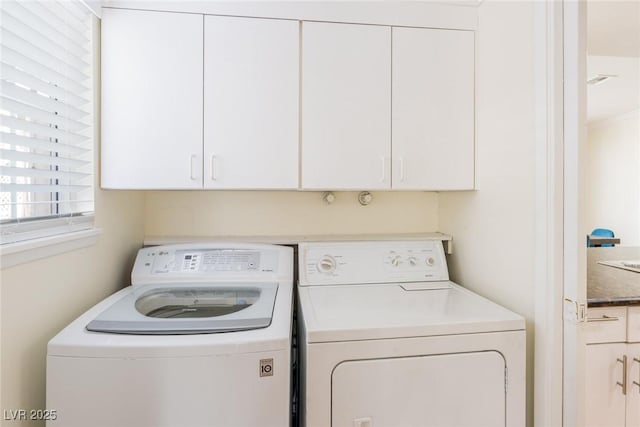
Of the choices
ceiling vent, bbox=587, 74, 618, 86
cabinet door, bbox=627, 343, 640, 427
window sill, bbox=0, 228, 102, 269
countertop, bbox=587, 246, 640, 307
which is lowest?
cabinet door, bbox=627, 343, 640, 427

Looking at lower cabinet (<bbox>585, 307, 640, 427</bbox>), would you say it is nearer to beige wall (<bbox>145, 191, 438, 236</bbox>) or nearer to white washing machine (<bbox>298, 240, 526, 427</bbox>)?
white washing machine (<bbox>298, 240, 526, 427</bbox>)

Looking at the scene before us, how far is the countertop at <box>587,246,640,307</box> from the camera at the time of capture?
125cm

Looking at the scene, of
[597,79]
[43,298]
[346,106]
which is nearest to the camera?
[43,298]

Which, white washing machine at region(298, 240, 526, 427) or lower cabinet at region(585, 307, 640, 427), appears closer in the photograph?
white washing machine at region(298, 240, 526, 427)

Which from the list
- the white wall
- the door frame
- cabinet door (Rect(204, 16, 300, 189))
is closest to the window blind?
cabinet door (Rect(204, 16, 300, 189))

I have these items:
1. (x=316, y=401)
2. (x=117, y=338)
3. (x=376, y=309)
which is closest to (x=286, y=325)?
(x=316, y=401)

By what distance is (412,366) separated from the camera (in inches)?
44.4

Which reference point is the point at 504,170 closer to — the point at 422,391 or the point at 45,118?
the point at 422,391

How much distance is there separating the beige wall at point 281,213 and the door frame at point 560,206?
2.82 feet

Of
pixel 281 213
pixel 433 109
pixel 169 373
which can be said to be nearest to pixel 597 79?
pixel 433 109

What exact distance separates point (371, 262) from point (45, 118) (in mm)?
1461

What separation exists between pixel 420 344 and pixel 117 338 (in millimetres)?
971

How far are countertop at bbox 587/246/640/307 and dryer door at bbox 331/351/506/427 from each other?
49 centimetres

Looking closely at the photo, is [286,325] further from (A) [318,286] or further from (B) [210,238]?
(B) [210,238]
